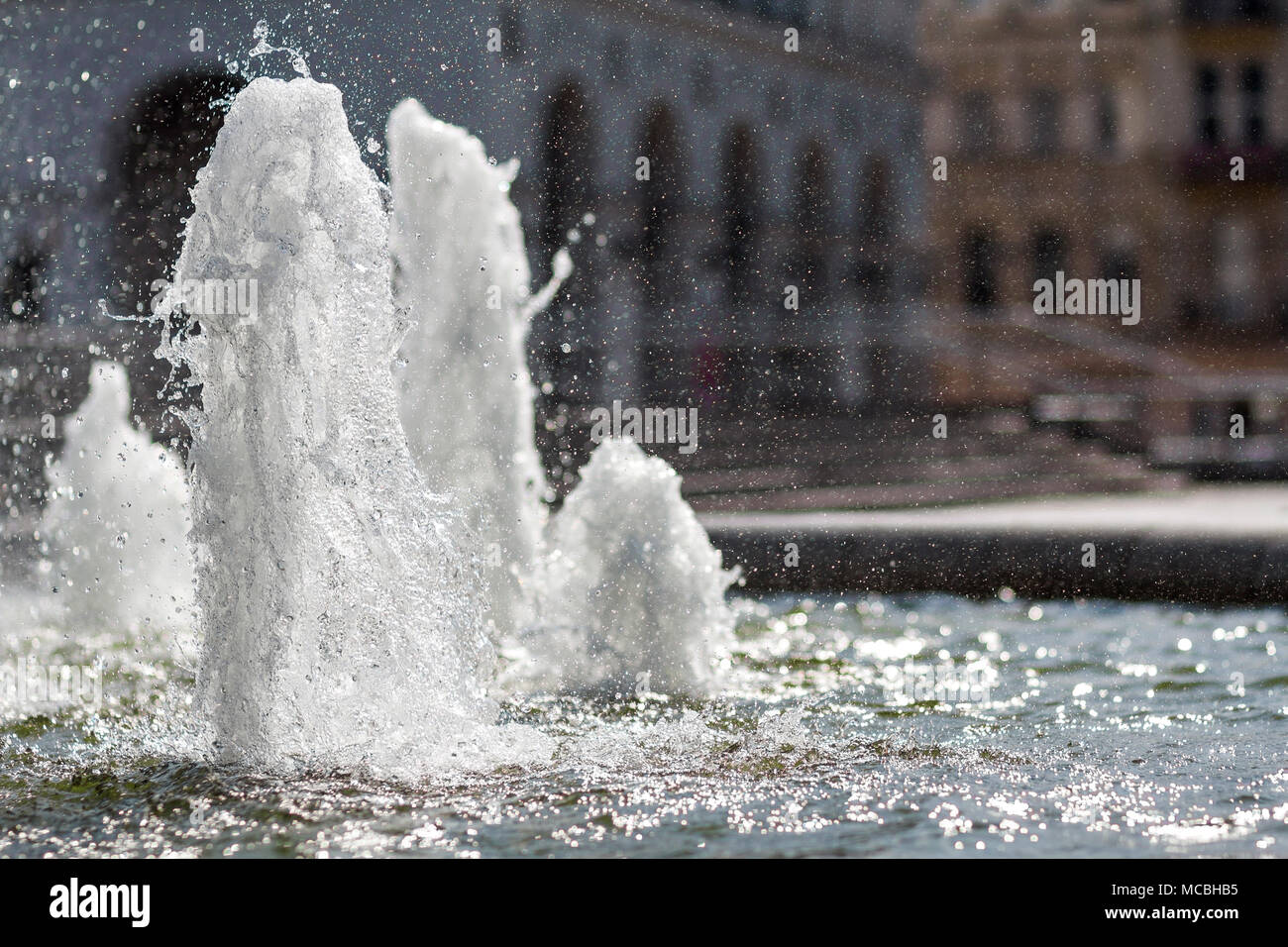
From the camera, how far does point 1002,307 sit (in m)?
39.6

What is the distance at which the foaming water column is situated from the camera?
5195mm

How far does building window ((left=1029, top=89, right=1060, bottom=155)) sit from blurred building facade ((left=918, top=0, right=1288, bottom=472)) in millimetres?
32

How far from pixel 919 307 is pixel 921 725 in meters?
34.3

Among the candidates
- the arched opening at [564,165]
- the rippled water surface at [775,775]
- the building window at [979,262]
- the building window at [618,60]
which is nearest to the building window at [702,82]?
the building window at [618,60]

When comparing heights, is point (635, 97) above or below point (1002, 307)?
above

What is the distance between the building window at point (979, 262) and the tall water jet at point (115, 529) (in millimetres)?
31745

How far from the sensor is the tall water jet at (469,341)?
859cm

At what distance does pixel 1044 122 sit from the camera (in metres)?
39.8

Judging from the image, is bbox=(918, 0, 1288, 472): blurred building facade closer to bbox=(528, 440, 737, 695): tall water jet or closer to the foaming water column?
bbox=(528, 440, 737, 695): tall water jet

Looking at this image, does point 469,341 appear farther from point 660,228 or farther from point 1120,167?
point 1120,167

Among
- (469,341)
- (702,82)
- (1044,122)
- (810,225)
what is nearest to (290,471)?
(469,341)

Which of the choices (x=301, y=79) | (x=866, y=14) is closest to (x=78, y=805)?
(x=301, y=79)

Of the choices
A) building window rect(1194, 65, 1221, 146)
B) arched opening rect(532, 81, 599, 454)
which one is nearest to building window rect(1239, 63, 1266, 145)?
building window rect(1194, 65, 1221, 146)
